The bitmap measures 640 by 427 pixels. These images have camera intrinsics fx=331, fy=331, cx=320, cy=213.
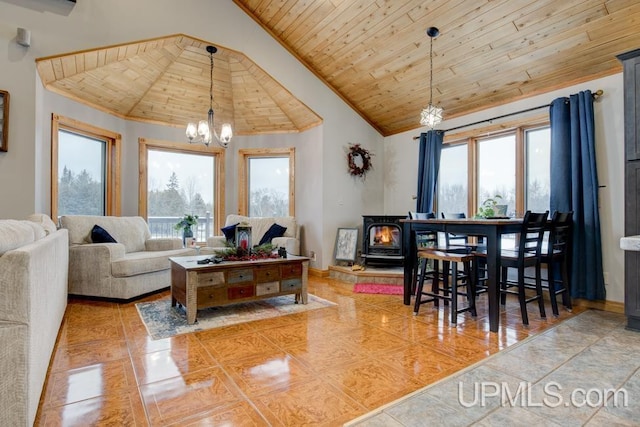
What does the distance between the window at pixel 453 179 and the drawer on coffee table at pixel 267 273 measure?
3.00 metres

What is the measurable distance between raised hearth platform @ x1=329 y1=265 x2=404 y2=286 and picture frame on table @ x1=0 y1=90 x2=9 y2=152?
406cm

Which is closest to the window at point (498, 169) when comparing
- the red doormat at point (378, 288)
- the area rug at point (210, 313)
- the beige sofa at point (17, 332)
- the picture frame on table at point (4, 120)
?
the red doormat at point (378, 288)

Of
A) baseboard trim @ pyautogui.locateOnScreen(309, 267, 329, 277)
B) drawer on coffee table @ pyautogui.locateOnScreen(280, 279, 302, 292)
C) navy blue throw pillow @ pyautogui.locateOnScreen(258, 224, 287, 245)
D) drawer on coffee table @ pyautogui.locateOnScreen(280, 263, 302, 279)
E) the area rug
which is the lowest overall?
the area rug

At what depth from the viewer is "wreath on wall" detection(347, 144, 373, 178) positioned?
Result: 5484 mm

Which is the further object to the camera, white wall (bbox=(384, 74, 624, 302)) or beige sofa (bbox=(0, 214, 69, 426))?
white wall (bbox=(384, 74, 624, 302))

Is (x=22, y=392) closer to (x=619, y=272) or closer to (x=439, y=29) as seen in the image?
(x=439, y=29)

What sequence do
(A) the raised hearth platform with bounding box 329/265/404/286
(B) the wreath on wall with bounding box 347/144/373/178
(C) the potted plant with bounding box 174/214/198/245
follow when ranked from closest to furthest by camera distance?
(A) the raised hearth platform with bounding box 329/265/404/286 < (C) the potted plant with bounding box 174/214/198/245 < (B) the wreath on wall with bounding box 347/144/373/178

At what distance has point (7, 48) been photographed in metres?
3.08

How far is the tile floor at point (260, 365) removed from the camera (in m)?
1.67

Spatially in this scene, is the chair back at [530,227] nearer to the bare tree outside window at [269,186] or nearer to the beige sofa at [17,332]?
the beige sofa at [17,332]

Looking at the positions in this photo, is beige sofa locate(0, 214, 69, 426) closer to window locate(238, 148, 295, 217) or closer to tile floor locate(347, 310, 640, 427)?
tile floor locate(347, 310, 640, 427)

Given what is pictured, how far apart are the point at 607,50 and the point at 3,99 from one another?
5.76 metres

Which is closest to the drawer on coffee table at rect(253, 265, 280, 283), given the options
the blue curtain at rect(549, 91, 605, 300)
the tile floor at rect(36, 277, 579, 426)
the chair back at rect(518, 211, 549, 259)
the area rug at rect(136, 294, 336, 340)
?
the area rug at rect(136, 294, 336, 340)

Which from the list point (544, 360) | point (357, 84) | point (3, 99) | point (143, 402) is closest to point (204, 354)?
point (143, 402)
